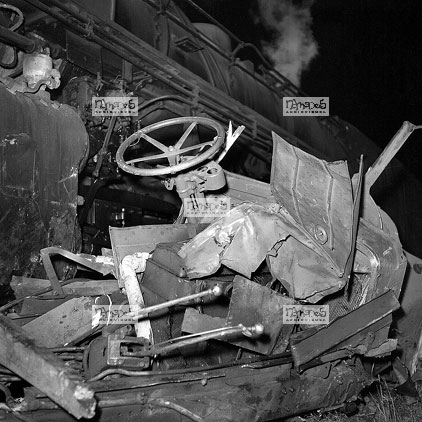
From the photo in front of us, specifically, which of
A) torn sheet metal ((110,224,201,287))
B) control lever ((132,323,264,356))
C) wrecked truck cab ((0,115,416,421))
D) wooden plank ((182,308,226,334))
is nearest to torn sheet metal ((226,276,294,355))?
wrecked truck cab ((0,115,416,421))

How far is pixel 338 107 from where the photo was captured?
11.8 meters

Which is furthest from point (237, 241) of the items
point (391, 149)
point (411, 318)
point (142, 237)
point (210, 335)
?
point (411, 318)

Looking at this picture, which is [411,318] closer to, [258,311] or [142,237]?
[258,311]

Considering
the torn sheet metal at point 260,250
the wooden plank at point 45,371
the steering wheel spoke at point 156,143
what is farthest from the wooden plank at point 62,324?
the steering wheel spoke at point 156,143

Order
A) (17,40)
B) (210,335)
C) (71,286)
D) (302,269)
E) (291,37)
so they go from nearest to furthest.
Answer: (210,335), (302,269), (71,286), (17,40), (291,37)

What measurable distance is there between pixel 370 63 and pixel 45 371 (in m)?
11.5

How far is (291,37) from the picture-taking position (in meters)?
11.5

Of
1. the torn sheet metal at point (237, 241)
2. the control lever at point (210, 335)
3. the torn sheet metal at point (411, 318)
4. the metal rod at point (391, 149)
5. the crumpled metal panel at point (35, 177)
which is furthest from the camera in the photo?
the torn sheet metal at point (411, 318)

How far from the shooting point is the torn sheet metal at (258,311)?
275 centimetres

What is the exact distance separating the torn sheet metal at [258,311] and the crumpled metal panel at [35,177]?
146 centimetres

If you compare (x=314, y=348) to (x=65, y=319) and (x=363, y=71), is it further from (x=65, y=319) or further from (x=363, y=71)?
(x=363, y=71)

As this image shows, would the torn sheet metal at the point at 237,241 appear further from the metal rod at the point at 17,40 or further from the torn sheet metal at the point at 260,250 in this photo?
the metal rod at the point at 17,40

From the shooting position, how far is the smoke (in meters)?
11.3

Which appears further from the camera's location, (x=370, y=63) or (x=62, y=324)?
(x=370, y=63)
